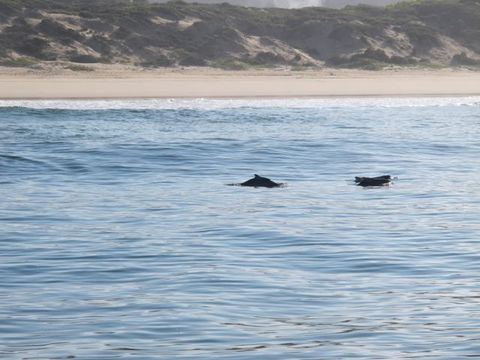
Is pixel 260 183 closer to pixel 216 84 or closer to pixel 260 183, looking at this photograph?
pixel 260 183

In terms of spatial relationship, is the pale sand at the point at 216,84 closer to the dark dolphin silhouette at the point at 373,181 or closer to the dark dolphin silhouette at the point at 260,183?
the dark dolphin silhouette at the point at 260,183

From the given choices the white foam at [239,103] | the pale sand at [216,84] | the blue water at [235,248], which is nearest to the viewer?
the blue water at [235,248]

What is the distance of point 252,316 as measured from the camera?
8742 millimetres

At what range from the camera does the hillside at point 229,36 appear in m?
44.0

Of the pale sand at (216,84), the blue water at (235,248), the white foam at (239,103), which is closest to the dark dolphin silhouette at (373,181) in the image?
the blue water at (235,248)

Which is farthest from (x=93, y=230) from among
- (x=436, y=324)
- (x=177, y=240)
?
(x=436, y=324)

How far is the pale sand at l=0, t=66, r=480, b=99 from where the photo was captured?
113 feet

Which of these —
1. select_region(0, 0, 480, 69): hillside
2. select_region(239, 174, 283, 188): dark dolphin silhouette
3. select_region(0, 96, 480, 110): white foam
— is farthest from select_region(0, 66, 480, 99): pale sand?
select_region(239, 174, 283, 188): dark dolphin silhouette

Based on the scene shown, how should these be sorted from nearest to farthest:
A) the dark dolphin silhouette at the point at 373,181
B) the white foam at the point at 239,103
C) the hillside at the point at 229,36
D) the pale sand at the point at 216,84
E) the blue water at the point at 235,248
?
the blue water at the point at 235,248, the dark dolphin silhouette at the point at 373,181, the white foam at the point at 239,103, the pale sand at the point at 216,84, the hillside at the point at 229,36

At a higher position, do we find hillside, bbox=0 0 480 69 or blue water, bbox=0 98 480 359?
hillside, bbox=0 0 480 69

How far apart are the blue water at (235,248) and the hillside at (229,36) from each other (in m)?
19.6

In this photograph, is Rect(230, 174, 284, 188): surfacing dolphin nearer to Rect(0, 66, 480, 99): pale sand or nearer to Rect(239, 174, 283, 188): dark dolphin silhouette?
Rect(239, 174, 283, 188): dark dolphin silhouette

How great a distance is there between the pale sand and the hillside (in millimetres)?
2497

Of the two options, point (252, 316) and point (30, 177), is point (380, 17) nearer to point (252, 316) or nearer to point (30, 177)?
point (30, 177)
